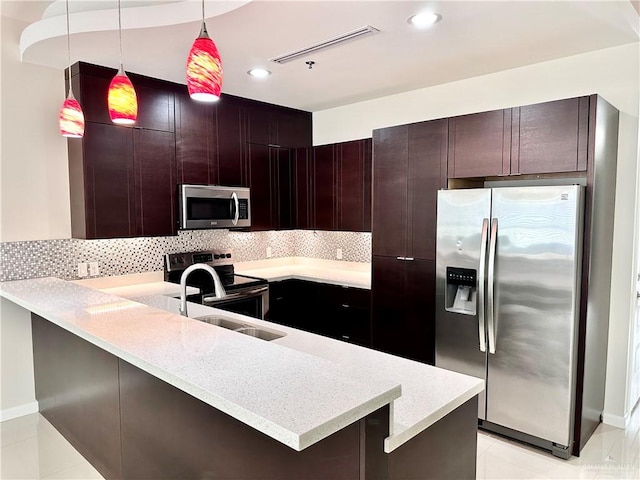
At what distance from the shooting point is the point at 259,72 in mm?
3623

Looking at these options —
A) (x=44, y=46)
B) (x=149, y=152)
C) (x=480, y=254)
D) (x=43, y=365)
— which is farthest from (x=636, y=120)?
(x=43, y=365)

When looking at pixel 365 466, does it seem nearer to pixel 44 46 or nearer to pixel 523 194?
pixel 523 194

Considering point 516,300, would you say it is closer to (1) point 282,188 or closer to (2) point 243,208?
(2) point 243,208

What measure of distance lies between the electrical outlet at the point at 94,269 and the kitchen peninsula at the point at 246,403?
3.36 feet

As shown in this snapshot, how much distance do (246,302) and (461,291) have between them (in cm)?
186

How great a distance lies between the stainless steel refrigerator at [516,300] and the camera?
109 inches

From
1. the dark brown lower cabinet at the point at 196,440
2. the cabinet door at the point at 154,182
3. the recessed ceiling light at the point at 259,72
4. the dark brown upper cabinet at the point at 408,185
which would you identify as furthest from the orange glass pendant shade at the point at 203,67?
the cabinet door at the point at 154,182

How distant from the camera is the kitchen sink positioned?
2311 millimetres

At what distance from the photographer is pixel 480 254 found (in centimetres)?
304

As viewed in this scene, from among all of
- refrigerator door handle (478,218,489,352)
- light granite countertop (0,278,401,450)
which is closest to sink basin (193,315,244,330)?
light granite countertop (0,278,401,450)

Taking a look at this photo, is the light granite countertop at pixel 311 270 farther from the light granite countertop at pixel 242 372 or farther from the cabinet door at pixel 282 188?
the light granite countertop at pixel 242 372

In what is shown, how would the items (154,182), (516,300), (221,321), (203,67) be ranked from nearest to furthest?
(203,67) < (221,321) < (516,300) < (154,182)

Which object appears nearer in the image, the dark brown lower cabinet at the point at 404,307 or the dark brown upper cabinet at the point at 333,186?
the dark brown lower cabinet at the point at 404,307

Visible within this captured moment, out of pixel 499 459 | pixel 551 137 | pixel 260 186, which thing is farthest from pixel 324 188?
pixel 499 459
